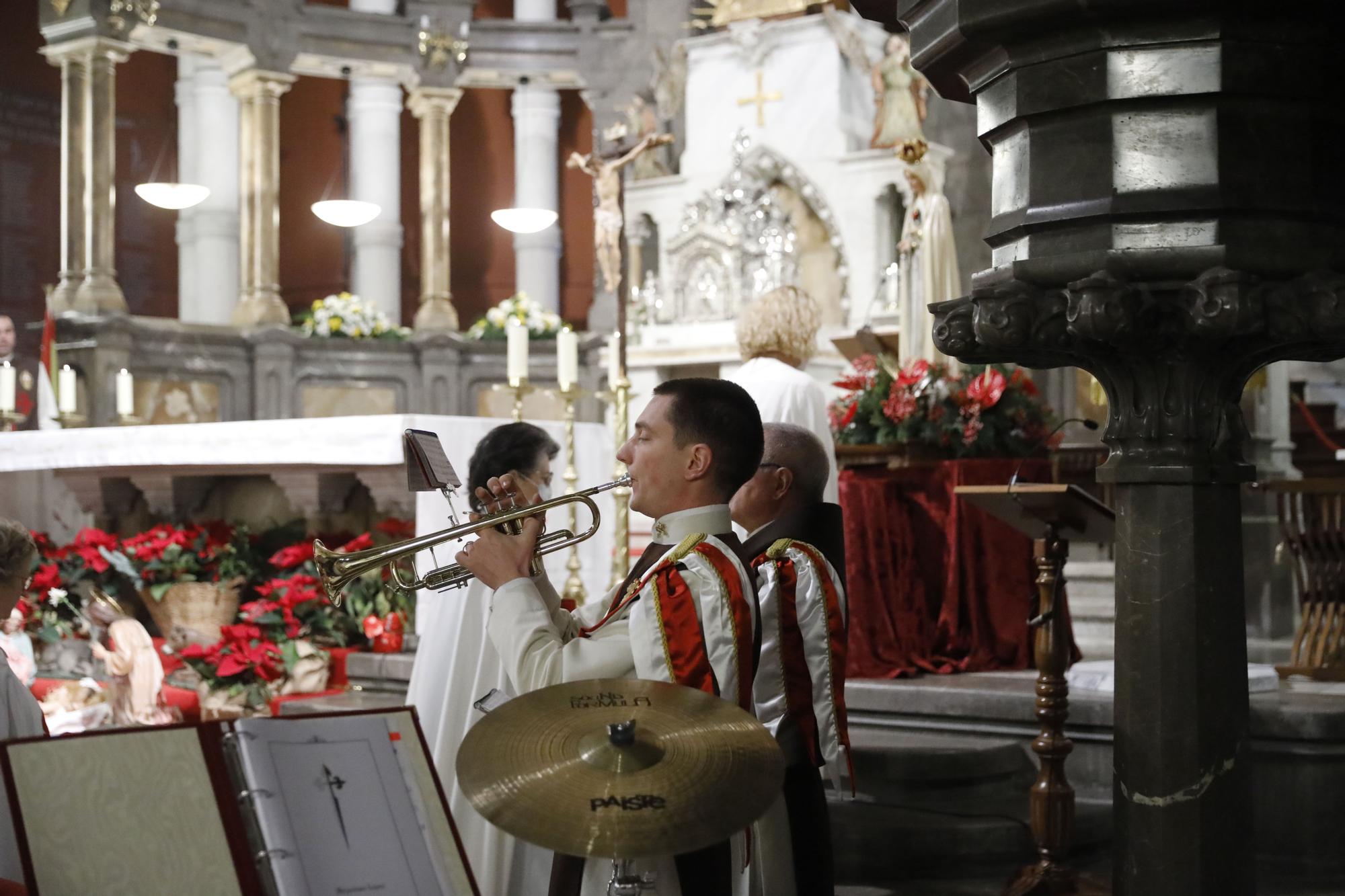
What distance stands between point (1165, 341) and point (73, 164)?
10.8 m

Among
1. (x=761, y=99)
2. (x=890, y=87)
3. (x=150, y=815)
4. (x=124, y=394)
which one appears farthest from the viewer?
(x=761, y=99)

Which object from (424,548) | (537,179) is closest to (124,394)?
(537,179)

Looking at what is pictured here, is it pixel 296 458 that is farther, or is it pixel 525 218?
pixel 525 218

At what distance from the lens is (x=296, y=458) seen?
589cm

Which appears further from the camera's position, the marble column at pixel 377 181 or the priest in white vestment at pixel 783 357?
the marble column at pixel 377 181

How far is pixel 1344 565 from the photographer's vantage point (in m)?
5.89

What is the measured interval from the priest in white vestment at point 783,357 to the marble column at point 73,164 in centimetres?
783

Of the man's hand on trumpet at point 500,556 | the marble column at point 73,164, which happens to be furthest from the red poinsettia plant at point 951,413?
the marble column at point 73,164

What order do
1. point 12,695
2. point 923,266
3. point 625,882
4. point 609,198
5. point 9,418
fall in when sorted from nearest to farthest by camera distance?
point 625,882 → point 12,695 → point 923,266 → point 9,418 → point 609,198

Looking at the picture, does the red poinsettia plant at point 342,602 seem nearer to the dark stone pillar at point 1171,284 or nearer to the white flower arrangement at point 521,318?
the dark stone pillar at point 1171,284

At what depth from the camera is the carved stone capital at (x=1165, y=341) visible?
204 centimetres

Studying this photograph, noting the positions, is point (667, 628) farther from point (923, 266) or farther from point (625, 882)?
point (923, 266)

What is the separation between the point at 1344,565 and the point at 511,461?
12.8ft

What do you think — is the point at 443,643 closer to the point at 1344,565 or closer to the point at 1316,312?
the point at 1316,312
